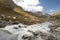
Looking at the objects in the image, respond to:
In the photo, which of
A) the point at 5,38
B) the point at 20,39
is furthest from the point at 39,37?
the point at 5,38

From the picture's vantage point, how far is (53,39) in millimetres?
43500

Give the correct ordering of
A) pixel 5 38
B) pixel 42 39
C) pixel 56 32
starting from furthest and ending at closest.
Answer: pixel 56 32 < pixel 5 38 < pixel 42 39

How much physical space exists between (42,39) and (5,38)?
31.8ft

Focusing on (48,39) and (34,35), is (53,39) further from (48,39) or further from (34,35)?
(34,35)

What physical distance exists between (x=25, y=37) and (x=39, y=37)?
3524 millimetres

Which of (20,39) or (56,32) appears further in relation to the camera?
(56,32)

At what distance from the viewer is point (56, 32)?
2073 inches

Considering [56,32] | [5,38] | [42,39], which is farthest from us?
[56,32]

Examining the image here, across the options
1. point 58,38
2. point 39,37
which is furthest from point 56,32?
point 39,37

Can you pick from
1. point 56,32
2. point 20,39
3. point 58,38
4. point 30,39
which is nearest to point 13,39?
point 20,39

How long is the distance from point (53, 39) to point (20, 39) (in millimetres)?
8214

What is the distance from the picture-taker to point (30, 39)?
42000mm

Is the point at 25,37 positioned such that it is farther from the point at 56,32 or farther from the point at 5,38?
the point at 56,32

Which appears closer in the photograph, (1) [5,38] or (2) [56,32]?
(1) [5,38]
